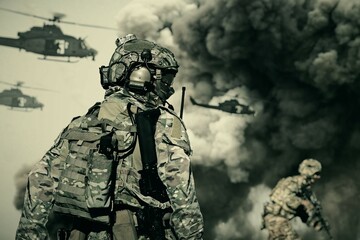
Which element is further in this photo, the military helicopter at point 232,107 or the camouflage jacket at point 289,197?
the military helicopter at point 232,107

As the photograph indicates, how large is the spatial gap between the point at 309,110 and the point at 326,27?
1533 millimetres

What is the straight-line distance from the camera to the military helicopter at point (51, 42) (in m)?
7.80

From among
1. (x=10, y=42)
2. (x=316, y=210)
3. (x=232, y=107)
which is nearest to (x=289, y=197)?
(x=316, y=210)

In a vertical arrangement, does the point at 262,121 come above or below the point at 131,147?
above

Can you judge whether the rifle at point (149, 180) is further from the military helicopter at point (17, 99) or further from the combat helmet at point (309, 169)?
the military helicopter at point (17, 99)

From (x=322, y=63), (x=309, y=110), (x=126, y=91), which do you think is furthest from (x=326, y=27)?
(x=126, y=91)

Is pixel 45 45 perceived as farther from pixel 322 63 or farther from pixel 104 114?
pixel 104 114

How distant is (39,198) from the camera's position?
2.73 m

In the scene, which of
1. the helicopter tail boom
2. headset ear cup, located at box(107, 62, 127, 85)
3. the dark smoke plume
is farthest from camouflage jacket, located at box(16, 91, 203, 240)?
the dark smoke plume

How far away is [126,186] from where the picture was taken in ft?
8.79

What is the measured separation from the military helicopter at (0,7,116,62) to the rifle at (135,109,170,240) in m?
5.39

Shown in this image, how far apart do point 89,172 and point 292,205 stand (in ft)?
12.4

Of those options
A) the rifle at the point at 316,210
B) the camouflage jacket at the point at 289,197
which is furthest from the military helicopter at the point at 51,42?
the rifle at the point at 316,210

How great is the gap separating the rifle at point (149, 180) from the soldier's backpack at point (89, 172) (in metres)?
0.12
